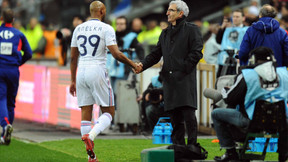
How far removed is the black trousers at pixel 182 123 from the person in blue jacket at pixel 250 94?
0.89m

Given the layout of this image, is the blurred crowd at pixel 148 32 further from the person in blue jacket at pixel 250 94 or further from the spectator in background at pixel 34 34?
the person in blue jacket at pixel 250 94

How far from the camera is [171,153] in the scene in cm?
873

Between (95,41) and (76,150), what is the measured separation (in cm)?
270

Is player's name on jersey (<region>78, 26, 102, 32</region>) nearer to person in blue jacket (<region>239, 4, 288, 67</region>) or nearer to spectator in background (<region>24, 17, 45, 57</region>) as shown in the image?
person in blue jacket (<region>239, 4, 288, 67</region>)

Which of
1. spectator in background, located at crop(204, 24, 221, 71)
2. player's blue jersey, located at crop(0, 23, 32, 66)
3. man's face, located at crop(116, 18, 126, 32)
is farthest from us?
man's face, located at crop(116, 18, 126, 32)

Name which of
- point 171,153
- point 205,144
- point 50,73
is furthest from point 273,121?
point 50,73

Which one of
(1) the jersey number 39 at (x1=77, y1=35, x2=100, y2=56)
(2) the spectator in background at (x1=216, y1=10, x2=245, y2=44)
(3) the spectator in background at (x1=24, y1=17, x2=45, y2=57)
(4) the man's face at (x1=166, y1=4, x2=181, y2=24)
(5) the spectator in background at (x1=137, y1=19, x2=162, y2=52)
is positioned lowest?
(1) the jersey number 39 at (x1=77, y1=35, x2=100, y2=56)

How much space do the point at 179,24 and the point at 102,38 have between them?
1.06 metres

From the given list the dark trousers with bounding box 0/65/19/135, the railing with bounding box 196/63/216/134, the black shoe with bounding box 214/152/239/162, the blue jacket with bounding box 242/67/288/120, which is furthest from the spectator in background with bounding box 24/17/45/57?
the blue jacket with bounding box 242/67/288/120

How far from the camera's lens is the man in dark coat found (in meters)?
10.0

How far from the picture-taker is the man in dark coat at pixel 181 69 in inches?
394

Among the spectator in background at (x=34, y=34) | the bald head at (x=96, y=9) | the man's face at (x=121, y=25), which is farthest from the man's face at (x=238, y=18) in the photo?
the spectator in background at (x=34, y=34)

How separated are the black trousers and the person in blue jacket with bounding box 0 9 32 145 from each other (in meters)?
4.11

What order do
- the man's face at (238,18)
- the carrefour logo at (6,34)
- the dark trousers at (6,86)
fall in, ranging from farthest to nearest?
the man's face at (238,18) → the carrefour logo at (6,34) → the dark trousers at (6,86)
